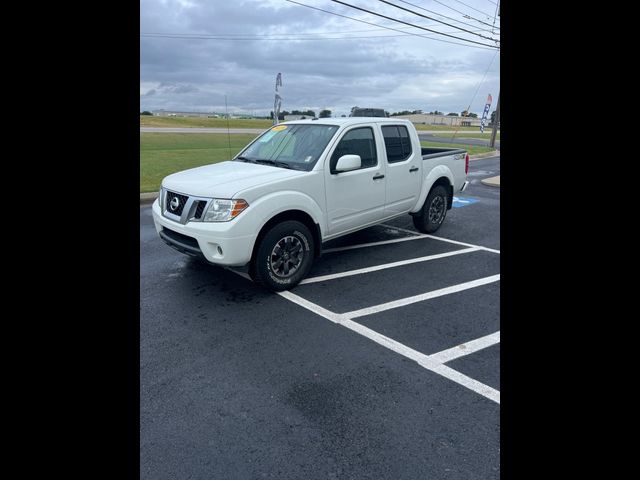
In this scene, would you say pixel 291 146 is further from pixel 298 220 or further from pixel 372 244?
pixel 372 244

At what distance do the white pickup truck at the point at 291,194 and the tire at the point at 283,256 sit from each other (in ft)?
0.04

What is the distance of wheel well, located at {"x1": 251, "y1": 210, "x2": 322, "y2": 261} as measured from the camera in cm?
473

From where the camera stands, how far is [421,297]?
16.0 ft

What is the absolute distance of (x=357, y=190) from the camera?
5617 mm

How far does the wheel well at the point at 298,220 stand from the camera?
473 cm

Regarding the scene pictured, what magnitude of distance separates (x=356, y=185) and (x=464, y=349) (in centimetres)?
261

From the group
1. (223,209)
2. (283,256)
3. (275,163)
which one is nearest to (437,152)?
(275,163)

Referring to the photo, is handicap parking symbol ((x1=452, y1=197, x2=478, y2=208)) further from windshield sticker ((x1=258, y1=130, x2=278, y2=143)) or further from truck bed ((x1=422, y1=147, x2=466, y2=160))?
windshield sticker ((x1=258, y1=130, x2=278, y2=143))

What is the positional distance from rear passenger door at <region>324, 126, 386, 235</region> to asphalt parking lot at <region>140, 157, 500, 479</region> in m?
0.70

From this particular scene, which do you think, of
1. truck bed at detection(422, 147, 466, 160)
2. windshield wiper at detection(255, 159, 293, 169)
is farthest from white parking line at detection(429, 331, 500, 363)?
truck bed at detection(422, 147, 466, 160)

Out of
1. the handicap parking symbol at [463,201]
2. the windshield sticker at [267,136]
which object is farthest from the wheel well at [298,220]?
the handicap parking symbol at [463,201]
